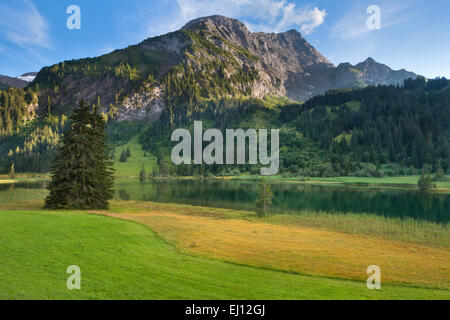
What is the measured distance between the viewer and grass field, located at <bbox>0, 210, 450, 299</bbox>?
1051 cm

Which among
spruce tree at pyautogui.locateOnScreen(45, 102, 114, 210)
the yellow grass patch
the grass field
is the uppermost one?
spruce tree at pyautogui.locateOnScreen(45, 102, 114, 210)

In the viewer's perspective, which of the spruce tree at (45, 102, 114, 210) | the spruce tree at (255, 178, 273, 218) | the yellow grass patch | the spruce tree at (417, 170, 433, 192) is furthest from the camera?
the spruce tree at (417, 170, 433, 192)

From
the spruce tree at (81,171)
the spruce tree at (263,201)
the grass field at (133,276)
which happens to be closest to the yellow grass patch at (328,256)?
the grass field at (133,276)

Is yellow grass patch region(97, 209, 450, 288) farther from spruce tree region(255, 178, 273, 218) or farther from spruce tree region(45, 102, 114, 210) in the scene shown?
spruce tree region(45, 102, 114, 210)

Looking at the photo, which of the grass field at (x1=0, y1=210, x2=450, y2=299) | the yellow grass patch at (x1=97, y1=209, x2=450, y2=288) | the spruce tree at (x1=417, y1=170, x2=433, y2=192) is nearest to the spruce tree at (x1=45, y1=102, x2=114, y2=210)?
the yellow grass patch at (x1=97, y1=209, x2=450, y2=288)

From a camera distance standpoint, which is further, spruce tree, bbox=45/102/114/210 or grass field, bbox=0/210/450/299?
spruce tree, bbox=45/102/114/210

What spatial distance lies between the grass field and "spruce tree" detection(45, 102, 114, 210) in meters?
24.5

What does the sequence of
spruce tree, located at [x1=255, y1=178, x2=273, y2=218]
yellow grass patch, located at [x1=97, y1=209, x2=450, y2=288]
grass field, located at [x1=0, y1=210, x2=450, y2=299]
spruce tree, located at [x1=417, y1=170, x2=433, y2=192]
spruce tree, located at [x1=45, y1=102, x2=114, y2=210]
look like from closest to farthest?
grass field, located at [x1=0, y1=210, x2=450, y2=299], yellow grass patch, located at [x1=97, y1=209, x2=450, y2=288], spruce tree, located at [x1=45, y1=102, x2=114, y2=210], spruce tree, located at [x1=255, y1=178, x2=273, y2=218], spruce tree, located at [x1=417, y1=170, x2=433, y2=192]

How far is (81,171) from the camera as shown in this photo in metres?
42.8

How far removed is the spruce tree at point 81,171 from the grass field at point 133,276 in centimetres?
2451

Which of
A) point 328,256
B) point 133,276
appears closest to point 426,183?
point 328,256
